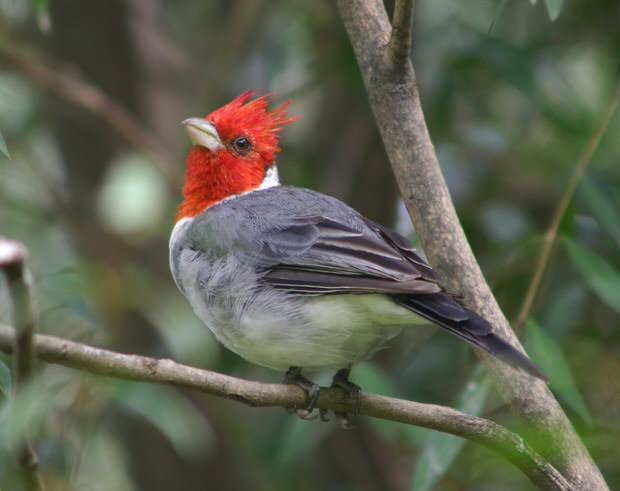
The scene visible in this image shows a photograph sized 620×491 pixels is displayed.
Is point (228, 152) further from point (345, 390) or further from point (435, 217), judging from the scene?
point (435, 217)

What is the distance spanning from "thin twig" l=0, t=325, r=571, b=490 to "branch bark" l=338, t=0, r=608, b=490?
0.26ft

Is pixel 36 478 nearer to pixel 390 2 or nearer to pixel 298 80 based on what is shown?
pixel 390 2

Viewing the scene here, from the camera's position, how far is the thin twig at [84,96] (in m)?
5.23

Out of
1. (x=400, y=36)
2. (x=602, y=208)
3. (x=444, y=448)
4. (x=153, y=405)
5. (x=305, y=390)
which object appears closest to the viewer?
(x=400, y=36)

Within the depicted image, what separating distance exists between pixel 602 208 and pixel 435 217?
1.18 meters

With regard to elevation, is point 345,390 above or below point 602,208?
below

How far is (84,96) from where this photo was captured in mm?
5234

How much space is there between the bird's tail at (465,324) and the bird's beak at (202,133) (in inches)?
63.0

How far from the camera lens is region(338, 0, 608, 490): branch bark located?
2715mm

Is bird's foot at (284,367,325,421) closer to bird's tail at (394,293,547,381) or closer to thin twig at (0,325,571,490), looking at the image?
thin twig at (0,325,571,490)

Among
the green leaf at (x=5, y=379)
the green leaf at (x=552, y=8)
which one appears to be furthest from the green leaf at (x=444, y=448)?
the green leaf at (x=5, y=379)

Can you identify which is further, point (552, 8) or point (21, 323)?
point (552, 8)

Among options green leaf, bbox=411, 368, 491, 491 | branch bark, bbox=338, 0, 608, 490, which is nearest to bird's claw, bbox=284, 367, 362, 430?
green leaf, bbox=411, 368, 491, 491

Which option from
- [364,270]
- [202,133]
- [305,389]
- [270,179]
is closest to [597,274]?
[364,270]
